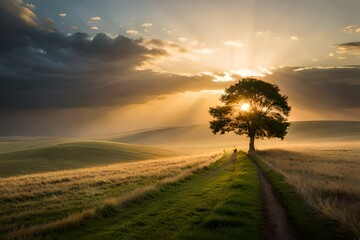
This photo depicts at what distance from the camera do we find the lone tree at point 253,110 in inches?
2363

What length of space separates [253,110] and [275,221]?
50.9 metres

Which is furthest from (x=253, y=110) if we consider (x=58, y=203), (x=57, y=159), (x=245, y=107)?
(x=58, y=203)

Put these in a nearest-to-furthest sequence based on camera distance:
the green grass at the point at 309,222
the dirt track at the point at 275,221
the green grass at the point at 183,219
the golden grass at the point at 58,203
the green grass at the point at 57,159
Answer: the green grass at the point at 309,222 < the dirt track at the point at 275,221 < the green grass at the point at 183,219 < the golden grass at the point at 58,203 < the green grass at the point at 57,159

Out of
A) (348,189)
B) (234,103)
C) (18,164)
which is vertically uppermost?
(234,103)

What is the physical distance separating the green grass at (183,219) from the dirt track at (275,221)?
336 mm

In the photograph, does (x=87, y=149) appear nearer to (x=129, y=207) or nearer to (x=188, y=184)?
(x=188, y=184)

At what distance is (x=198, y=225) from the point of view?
1191cm

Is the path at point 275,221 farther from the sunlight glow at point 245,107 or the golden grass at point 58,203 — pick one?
the sunlight glow at point 245,107

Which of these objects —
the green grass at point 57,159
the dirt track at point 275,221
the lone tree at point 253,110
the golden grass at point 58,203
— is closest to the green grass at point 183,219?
the dirt track at point 275,221

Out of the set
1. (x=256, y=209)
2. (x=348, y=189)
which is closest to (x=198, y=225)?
(x=256, y=209)

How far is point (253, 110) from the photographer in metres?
61.8

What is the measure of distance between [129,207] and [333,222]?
9.51 meters

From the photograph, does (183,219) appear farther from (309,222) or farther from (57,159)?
(57,159)

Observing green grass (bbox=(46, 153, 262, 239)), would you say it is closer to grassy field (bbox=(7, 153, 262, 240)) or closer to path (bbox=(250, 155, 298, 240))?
grassy field (bbox=(7, 153, 262, 240))
